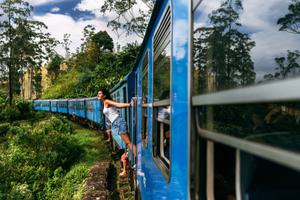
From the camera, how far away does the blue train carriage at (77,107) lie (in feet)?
80.6

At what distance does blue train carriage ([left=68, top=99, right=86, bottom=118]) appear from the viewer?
80.6ft

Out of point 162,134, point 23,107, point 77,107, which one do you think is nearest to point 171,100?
point 162,134

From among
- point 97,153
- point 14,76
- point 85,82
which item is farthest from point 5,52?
point 97,153

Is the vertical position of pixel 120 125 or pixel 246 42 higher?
pixel 246 42

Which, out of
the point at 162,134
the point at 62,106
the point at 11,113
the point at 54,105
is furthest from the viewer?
the point at 54,105

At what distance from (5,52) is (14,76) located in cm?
429

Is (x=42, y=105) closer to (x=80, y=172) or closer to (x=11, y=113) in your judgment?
(x=11, y=113)

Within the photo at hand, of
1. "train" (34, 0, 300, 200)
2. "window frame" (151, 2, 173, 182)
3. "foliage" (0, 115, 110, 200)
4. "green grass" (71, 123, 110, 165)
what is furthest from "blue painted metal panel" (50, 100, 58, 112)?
"train" (34, 0, 300, 200)

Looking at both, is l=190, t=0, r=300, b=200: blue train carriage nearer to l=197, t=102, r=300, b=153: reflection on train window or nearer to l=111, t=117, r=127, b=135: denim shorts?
l=197, t=102, r=300, b=153: reflection on train window

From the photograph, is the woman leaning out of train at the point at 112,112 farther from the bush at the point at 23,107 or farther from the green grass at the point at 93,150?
the bush at the point at 23,107

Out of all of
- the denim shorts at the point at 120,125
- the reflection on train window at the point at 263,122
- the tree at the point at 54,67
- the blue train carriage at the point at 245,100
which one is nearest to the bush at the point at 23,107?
the denim shorts at the point at 120,125

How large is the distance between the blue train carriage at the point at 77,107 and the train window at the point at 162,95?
68.6 feet

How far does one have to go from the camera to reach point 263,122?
129cm

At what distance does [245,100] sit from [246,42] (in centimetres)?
29
